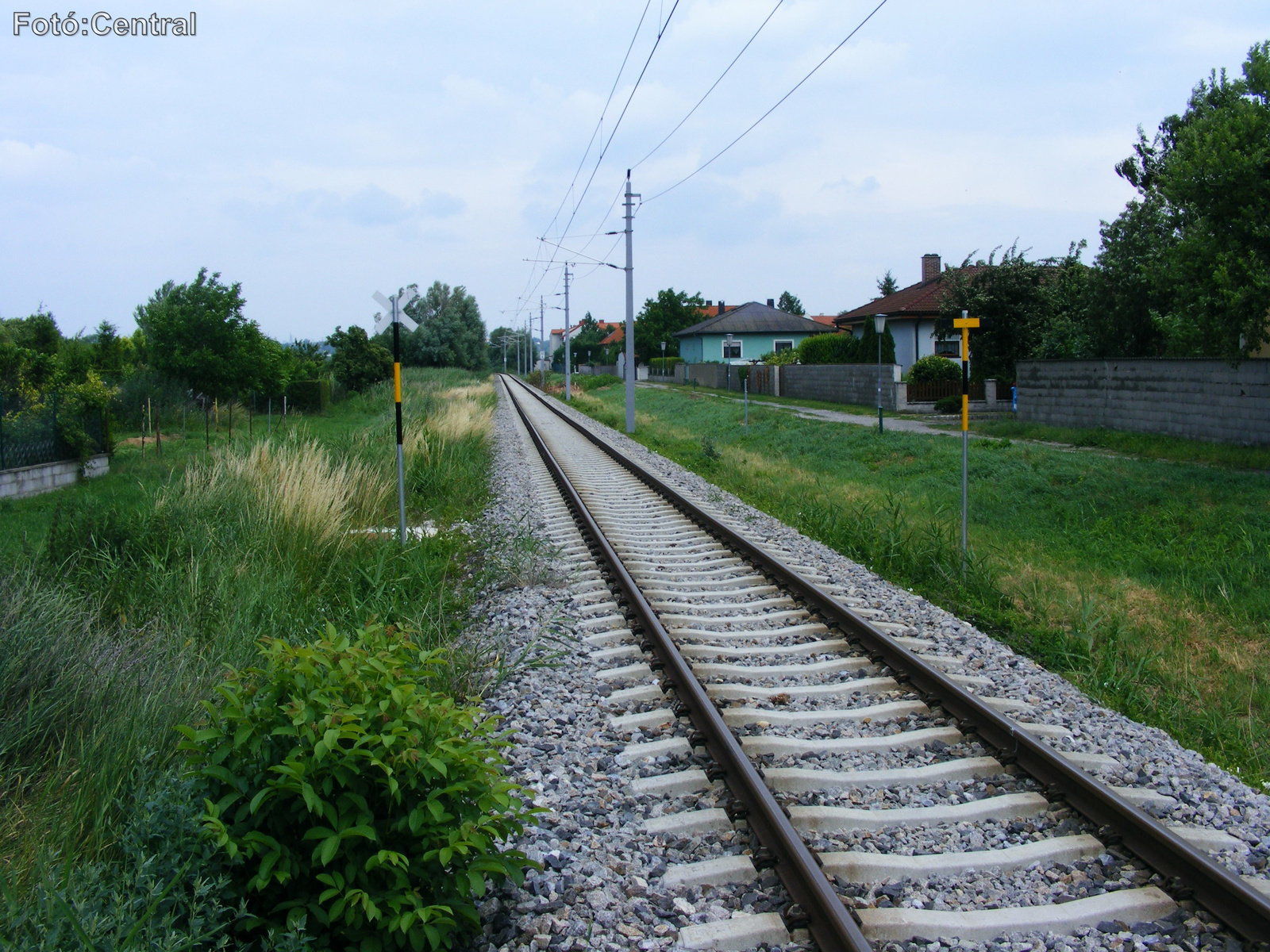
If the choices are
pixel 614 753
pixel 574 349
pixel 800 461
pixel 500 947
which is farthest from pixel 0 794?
pixel 574 349

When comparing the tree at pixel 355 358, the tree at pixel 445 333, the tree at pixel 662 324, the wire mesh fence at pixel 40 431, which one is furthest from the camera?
the tree at pixel 662 324

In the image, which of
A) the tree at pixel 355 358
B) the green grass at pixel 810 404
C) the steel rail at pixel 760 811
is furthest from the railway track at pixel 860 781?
the tree at pixel 355 358

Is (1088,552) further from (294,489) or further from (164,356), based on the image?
(164,356)

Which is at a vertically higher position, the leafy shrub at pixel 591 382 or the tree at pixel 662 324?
the tree at pixel 662 324

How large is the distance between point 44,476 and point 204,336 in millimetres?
6201

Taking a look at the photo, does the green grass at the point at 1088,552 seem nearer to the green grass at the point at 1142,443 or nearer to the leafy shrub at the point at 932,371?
the green grass at the point at 1142,443

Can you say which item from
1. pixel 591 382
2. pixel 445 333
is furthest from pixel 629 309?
pixel 445 333

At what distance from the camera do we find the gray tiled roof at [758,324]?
261 ft

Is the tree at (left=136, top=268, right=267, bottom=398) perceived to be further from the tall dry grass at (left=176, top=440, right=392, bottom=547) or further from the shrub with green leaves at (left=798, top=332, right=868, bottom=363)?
the shrub with green leaves at (left=798, top=332, right=868, bottom=363)

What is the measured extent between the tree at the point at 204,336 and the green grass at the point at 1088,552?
10.9 metres

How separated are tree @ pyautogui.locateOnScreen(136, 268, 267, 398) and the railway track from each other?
17173 mm

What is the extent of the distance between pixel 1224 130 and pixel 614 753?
12780 millimetres

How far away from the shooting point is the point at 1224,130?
12438mm

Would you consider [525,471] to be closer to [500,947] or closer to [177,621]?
[177,621]
